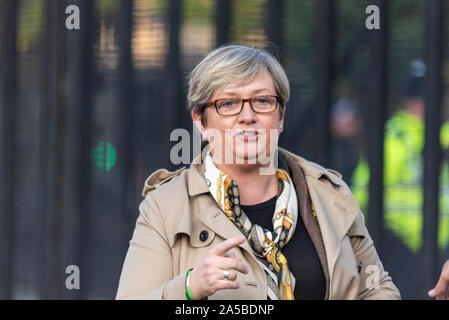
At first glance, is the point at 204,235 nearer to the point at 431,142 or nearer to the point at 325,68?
the point at 325,68

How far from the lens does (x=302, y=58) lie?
3.83m

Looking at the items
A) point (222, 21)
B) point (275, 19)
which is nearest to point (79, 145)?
point (222, 21)

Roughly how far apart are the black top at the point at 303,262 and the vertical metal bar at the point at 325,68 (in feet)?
5.40

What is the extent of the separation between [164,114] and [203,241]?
193 cm

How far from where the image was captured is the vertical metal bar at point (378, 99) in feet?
12.4

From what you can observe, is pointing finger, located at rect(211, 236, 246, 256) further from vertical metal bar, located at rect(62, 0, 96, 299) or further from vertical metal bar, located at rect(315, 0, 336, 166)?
vertical metal bar, located at rect(62, 0, 96, 299)

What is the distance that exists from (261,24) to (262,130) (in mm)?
1817

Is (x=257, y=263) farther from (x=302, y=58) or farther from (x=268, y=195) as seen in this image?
(x=302, y=58)

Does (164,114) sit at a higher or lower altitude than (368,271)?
higher

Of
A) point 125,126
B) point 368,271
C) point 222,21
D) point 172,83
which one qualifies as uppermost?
point 222,21

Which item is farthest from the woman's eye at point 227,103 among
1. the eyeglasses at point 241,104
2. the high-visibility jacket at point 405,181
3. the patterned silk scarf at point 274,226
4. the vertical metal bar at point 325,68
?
the high-visibility jacket at point 405,181

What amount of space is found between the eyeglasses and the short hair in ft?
0.14

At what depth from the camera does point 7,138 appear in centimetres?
415

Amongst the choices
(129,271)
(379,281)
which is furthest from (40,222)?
(379,281)
